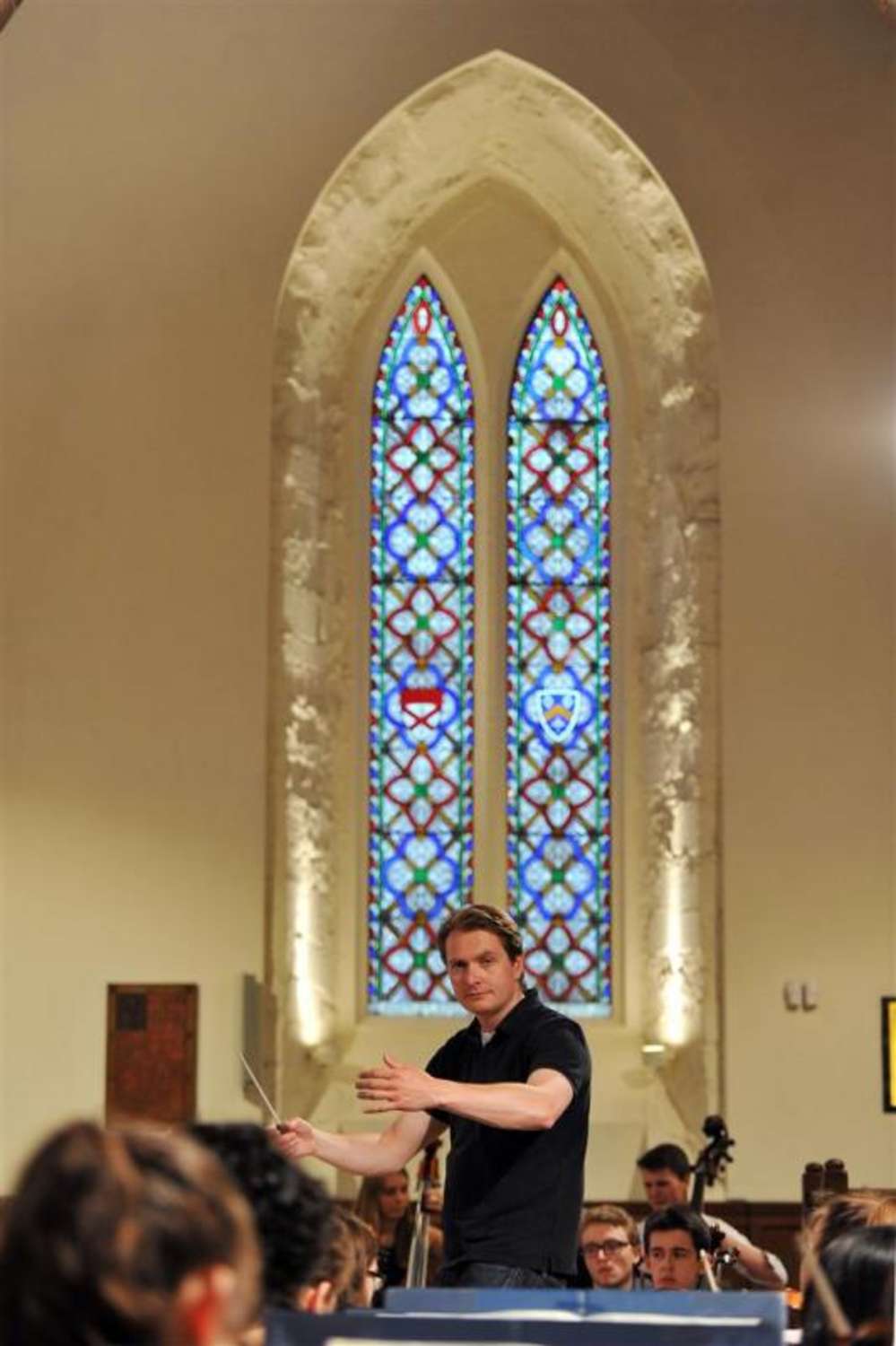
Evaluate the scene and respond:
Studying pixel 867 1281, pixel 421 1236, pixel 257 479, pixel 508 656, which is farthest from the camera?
pixel 508 656

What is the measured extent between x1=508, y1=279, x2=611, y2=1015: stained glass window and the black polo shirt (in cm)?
698

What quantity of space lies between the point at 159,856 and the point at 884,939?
304 cm

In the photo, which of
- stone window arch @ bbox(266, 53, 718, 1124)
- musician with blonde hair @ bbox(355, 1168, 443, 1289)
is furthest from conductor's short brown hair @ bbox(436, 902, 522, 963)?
stone window arch @ bbox(266, 53, 718, 1124)

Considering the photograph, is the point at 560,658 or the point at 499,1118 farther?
the point at 560,658

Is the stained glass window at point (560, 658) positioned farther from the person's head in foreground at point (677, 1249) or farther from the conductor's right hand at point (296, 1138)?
the conductor's right hand at point (296, 1138)

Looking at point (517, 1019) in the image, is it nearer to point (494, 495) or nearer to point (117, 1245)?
point (117, 1245)

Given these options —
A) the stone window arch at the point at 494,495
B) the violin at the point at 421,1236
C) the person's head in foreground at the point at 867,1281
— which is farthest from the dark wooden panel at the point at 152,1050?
the person's head in foreground at the point at 867,1281

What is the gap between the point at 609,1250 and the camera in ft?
21.1

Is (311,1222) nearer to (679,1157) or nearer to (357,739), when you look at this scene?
(679,1157)

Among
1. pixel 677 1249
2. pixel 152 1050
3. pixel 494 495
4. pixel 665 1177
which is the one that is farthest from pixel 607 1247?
pixel 494 495

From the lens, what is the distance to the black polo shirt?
4543 mm

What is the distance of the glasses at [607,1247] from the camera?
642cm

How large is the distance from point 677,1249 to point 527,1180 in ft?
6.07

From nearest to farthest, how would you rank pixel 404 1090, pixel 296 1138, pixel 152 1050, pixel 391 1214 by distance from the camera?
pixel 404 1090
pixel 296 1138
pixel 391 1214
pixel 152 1050
